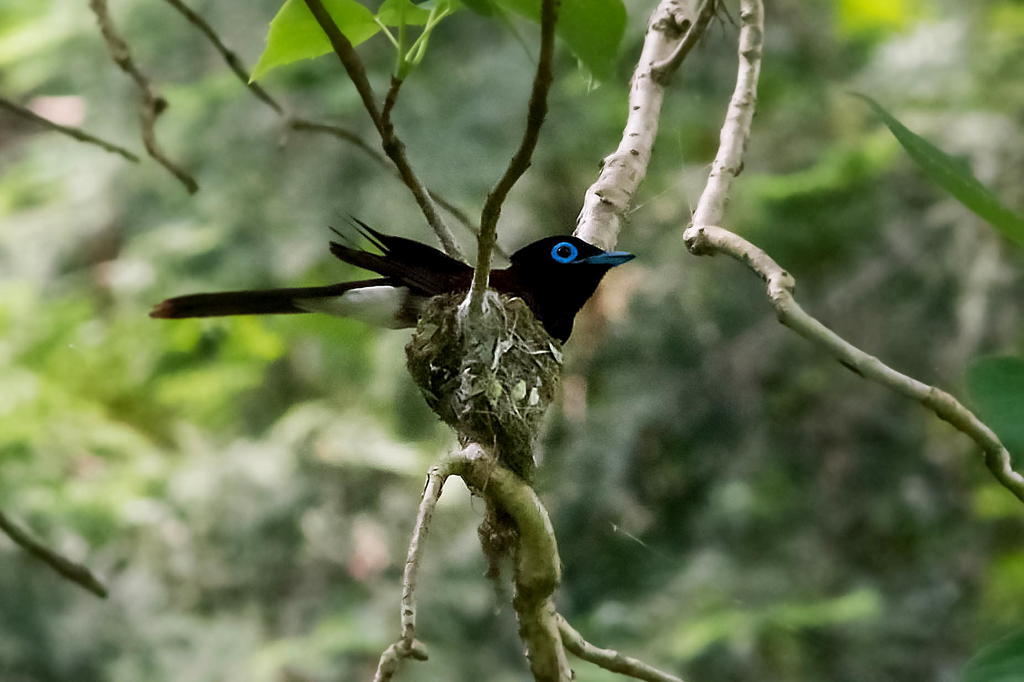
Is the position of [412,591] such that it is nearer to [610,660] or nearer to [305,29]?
[610,660]

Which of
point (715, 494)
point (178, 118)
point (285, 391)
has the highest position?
point (178, 118)

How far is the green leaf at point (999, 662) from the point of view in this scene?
68cm

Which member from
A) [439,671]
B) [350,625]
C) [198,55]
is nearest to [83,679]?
[350,625]

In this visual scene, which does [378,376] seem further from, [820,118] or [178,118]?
[820,118]

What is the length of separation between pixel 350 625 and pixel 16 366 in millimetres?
2106

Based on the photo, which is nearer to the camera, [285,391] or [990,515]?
[990,515]

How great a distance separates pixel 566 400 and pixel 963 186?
4.78m

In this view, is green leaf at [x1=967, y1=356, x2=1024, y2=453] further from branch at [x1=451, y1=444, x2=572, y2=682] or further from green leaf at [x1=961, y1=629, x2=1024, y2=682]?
branch at [x1=451, y1=444, x2=572, y2=682]

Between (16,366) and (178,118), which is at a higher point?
(178,118)

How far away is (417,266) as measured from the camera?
9.14 feet

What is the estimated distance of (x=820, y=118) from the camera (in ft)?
22.0

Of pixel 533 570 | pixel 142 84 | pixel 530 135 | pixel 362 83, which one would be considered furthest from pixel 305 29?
pixel 142 84

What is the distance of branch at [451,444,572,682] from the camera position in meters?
1.74

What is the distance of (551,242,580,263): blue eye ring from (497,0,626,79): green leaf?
5.29 feet
